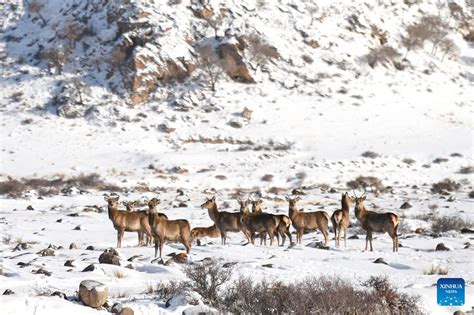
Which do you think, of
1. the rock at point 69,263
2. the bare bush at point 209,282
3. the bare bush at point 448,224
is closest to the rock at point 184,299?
the bare bush at point 209,282

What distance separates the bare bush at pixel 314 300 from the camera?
834cm

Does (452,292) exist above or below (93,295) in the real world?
above

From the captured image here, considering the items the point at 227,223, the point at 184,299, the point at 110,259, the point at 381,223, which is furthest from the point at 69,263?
the point at 381,223

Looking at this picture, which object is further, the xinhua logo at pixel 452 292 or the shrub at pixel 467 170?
the shrub at pixel 467 170

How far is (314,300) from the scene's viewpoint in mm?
8492

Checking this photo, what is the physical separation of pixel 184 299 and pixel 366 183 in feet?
101

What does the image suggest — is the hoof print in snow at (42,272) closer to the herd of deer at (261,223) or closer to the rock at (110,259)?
the rock at (110,259)

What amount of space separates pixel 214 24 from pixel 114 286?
54974 millimetres

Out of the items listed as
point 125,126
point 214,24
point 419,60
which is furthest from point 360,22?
point 125,126

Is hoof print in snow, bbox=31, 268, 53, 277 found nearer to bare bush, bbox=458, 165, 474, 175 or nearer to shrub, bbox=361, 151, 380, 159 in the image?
bare bush, bbox=458, 165, 474, 175

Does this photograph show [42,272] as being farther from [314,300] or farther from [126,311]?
[314,300]

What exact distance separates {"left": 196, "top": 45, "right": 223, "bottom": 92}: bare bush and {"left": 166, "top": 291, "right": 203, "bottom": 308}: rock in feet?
159

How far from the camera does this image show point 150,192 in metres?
34.4

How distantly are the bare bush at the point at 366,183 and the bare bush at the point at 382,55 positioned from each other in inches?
1064
